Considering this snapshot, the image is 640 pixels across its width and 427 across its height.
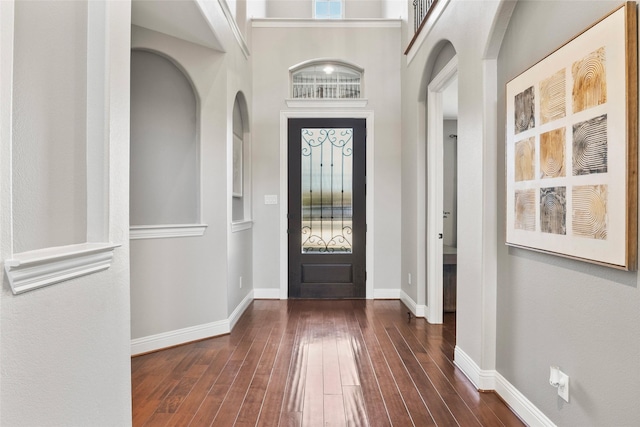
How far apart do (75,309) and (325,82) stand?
164 inches

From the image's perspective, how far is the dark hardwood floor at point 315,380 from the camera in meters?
2.08

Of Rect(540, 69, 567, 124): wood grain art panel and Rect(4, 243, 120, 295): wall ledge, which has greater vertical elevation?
Rect(540, 69, 567, 124): wood grain art panel

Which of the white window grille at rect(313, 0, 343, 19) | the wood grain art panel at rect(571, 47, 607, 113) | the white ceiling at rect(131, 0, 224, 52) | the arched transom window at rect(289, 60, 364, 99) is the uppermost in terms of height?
the white window grille at rect(313, 0, 343, 19)

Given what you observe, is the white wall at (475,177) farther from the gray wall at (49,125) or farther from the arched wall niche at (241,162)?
the arched wall niche at (241,162)

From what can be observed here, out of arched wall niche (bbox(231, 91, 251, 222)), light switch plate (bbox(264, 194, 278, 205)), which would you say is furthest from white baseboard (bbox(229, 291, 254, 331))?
light switch plate (bbox(264, 194, 278, 205))

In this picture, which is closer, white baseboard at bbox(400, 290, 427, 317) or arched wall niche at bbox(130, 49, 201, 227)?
arched wall niche at bbox(130, 49, 201, 227)

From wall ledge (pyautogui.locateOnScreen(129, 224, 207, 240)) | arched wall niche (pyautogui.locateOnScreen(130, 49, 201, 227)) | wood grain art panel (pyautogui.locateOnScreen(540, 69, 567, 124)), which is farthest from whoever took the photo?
arched wall niche (pyautogui.locateOnScreen(130, 49, 201, 227))

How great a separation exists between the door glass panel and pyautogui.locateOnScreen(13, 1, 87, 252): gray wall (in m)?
3.31

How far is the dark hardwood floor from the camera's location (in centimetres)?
208

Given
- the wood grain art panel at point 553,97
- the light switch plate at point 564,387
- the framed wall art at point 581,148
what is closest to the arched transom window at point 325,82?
the framed wall art at point 581,148

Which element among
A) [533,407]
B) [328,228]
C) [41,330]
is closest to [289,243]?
[328,228]

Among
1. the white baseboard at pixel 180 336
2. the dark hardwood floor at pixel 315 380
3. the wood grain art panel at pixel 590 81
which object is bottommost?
the dark hardwood floor at pixel 315 380

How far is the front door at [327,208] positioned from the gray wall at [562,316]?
2.55 metres

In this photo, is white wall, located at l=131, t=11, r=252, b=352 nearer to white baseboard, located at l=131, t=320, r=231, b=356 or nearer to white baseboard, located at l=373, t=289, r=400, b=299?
white baseboard, located at l=131, t=320, r=231, b=356
